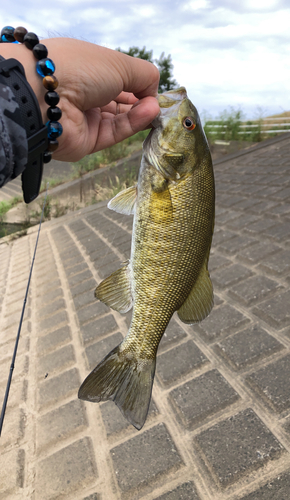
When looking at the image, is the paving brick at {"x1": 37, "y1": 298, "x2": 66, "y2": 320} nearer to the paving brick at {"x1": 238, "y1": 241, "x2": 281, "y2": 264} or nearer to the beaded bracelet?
the paving brick at {"x1": 238, "y1": 241, "x2": 281, "y2": 264}

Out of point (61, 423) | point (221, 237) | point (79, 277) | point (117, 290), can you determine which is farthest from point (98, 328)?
point (117, 290)

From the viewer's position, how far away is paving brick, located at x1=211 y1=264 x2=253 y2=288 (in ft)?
13.2

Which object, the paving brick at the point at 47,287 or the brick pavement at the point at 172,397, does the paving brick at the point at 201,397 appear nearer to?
the brick pavement at the point at 172,397

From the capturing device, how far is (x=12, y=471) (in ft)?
8.48

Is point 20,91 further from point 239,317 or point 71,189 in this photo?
point 71,189

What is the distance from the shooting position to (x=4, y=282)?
5695 mm

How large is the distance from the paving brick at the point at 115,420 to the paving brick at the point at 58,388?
0.41 metres

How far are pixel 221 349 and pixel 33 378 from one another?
1.85 m

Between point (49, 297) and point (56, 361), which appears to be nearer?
point (56, 361)

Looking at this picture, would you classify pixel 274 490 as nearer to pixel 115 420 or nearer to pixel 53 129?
pixel 115 420

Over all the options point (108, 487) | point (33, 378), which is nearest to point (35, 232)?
point (33, 378)

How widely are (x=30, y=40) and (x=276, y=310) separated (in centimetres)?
299

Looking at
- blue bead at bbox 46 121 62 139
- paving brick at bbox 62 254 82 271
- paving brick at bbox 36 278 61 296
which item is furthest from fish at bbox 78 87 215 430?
paving brick at bbox 62 254 82 271

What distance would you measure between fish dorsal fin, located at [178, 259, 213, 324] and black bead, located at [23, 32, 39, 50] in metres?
1.10
